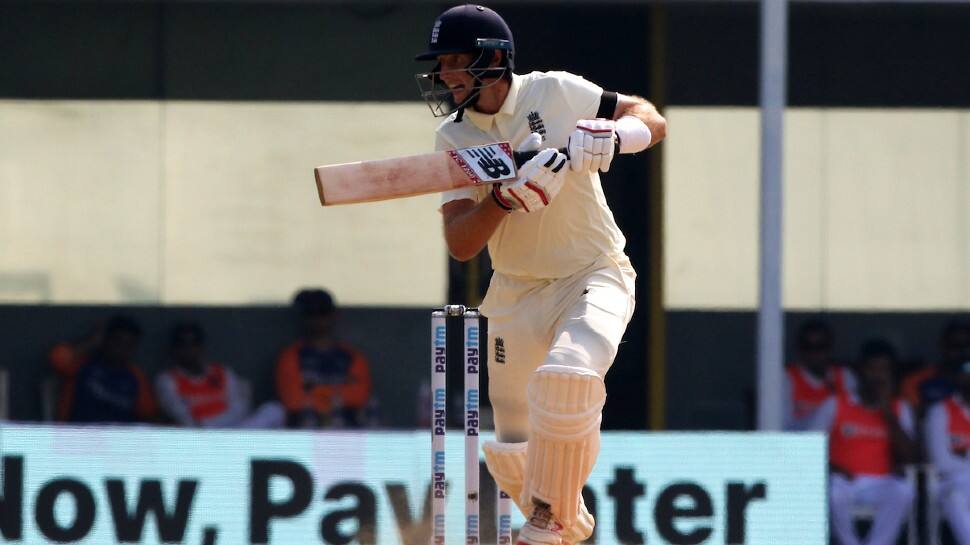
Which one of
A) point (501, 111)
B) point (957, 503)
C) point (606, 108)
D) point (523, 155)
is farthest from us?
point (957, 503)

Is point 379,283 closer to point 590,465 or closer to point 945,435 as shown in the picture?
point 945,435

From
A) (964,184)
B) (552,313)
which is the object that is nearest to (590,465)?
(552,313)

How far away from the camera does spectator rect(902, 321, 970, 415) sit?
7.42 meters

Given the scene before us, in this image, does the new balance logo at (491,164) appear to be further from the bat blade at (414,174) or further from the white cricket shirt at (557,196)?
the white cricket shirt at (557,196)

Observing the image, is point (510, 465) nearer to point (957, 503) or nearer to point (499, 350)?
point (499, 350)

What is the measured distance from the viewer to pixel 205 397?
7574mm

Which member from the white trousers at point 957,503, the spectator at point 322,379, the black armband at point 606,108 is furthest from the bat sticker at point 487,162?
the spectator at point 322,379

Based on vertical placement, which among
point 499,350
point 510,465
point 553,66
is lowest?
point 510,465

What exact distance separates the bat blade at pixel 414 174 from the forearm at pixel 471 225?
0.21 feet

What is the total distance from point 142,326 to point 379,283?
107cm

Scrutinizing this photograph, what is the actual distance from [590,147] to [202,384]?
4.08 meters

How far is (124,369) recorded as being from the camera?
7504 mm

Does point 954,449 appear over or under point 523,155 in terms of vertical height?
under

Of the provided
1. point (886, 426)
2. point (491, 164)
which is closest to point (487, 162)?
point (491, 164)
